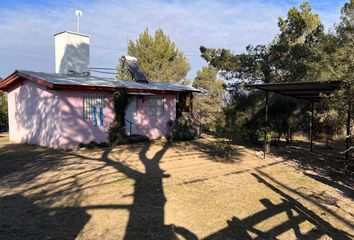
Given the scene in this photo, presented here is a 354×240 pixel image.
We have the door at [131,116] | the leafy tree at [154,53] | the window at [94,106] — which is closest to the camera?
the window at [94,106]

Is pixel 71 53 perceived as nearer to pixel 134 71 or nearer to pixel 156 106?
pixel 134 71

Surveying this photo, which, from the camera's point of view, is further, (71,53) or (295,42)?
(295,42)

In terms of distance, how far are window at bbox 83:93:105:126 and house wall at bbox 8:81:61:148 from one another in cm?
111

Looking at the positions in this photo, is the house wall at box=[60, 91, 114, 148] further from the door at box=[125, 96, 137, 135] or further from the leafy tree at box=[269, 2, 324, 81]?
the leafy tree at box=[269, 2, 324, 81]

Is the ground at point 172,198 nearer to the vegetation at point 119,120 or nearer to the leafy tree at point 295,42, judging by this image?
the vegetation at point 119,120

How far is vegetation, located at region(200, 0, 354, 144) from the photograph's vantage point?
10.1 metres

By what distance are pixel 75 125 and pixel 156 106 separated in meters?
4.40

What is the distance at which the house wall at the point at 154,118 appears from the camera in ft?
45.0

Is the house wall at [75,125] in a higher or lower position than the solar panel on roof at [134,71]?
lower

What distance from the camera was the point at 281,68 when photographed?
54.3ft

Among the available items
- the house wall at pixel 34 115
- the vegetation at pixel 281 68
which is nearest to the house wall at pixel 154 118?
the vegetation at pixel 281 68

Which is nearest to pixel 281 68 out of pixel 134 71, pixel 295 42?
pixel 295 42

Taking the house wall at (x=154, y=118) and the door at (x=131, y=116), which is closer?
the door at (x=131, y=116)

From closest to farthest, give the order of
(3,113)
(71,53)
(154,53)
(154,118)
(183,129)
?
(154,118), (183,129), (71,53), (3,113), (154,53)
